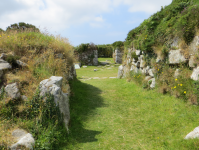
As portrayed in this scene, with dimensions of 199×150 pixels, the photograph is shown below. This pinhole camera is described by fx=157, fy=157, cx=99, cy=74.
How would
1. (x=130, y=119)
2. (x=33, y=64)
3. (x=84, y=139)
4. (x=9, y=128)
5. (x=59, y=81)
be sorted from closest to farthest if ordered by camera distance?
(x=9, y=128)
(x=84, y=139)
(x=59, y=81)
(x=130, y=119)
(x=33, y=64)

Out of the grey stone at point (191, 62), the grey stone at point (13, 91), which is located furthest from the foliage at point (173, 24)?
the grey stone at point (13, 91)

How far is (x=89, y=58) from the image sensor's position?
26.6m

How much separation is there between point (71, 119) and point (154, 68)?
5246 millimetres

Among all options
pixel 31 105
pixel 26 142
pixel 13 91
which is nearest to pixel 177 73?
pixel 31 105

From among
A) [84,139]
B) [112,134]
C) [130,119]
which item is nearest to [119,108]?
[130,119]

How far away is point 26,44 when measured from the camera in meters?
8.30

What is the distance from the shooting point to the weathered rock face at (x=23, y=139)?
3.81 meters

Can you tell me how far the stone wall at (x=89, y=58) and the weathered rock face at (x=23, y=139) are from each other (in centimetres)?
2241

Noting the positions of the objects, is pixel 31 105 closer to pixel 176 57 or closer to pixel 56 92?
pixel 56 92

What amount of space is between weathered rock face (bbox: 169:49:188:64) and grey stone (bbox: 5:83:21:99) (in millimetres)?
6665

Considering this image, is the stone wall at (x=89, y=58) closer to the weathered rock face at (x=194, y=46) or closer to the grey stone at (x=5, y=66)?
the grey stone at (x=5, y=66)

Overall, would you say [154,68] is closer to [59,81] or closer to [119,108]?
[119,108]

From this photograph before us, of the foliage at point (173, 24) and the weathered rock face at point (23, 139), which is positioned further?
the foliage at point (173, 24)

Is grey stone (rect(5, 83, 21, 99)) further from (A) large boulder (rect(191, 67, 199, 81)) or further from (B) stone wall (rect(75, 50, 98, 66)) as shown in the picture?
(B) stone wall (rect(75, 50, 98, 66))
